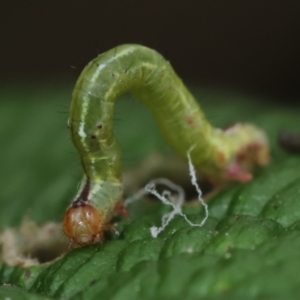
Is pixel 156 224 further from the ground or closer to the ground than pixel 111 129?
closer to the ground

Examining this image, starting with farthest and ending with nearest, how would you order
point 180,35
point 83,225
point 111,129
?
point 180,35 < point 111,129 < point 83,225

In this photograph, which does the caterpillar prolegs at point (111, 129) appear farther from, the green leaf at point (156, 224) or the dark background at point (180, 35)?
the dark background at point (180, 35)

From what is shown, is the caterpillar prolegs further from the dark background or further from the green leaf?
the dark background

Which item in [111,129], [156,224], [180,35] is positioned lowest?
[180,35]

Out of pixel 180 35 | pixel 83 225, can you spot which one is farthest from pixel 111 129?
pixel 180 35

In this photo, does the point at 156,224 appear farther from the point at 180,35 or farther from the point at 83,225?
the point at 180,35

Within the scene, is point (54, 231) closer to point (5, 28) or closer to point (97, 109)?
point (97, 109)
